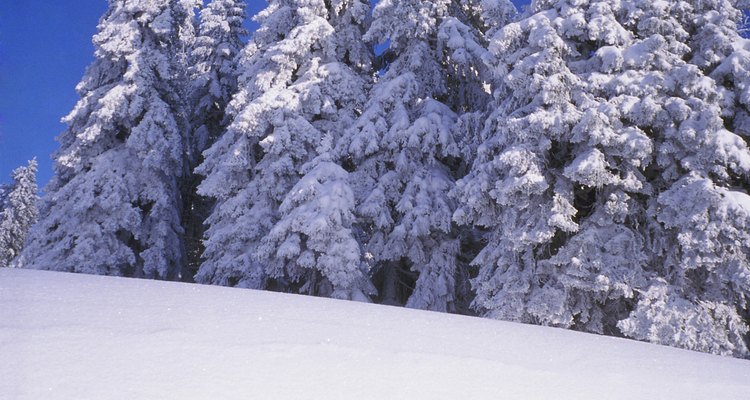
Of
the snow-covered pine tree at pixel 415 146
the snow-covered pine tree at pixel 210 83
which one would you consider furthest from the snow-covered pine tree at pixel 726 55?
the snow-covered pine tree at pixel 210 83

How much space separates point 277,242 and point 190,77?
1193 cm

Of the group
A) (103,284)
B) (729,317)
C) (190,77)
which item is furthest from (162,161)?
(729,317)

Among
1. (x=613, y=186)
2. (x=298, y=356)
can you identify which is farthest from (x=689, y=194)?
(x=298, y=356)

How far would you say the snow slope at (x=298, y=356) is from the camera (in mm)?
2414

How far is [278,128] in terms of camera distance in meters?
13.5

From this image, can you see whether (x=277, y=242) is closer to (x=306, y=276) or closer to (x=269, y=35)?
(x=306, y=276)

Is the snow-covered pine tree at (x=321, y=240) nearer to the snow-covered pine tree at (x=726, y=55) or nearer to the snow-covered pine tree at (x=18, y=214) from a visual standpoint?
the snow-covered pine tree at (x=726, y=55)

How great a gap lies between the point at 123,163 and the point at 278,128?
227 inches

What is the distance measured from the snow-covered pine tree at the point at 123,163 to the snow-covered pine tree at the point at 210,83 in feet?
7.38

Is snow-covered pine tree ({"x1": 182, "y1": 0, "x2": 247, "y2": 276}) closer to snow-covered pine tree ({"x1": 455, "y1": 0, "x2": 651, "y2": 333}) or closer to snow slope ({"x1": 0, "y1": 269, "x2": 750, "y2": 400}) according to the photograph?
snow-covered pine tree ({"x1": 455, "y1": 0, "x2": 651, "y2": 333})

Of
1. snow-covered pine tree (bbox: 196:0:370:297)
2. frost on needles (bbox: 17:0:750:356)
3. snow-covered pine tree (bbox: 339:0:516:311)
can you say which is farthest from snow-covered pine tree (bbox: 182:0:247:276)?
snow-covered pine tree (bbox: 339:0:516:311)

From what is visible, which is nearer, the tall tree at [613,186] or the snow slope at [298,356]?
the snow slope at [298,356]

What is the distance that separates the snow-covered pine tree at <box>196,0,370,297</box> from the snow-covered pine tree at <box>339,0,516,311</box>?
3.57ft

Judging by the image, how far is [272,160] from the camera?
45.3ft
